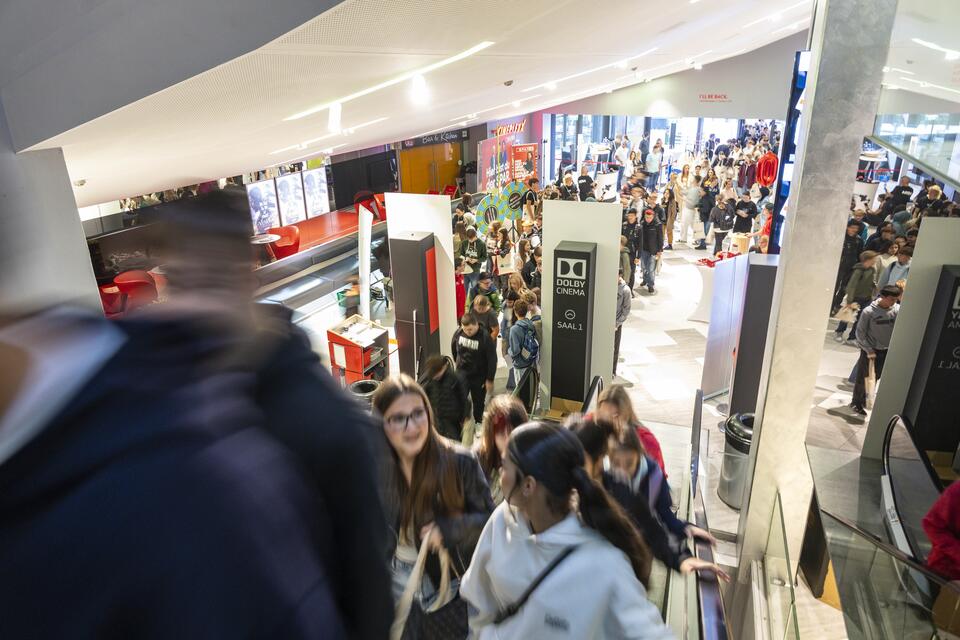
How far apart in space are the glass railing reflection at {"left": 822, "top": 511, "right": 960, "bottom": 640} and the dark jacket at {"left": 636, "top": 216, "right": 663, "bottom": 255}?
24.1 feet

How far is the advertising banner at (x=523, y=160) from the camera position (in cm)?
1679

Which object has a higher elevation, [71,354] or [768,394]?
[71,354]

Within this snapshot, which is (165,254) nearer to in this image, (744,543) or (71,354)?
(71,354)

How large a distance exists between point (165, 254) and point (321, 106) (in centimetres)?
358

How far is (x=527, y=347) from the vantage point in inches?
277

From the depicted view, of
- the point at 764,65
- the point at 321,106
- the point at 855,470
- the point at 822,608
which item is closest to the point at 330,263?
the point at 321,106

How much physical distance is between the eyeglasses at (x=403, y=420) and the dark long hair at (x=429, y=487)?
0.19 ft

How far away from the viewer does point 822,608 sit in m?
4.23

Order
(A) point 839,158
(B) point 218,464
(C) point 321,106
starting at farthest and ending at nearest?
1. (C) point 321,106
2. (A) point 839,158
3. (B) point 218,464

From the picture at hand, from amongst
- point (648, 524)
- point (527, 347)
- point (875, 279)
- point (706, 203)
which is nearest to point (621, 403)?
point (648, 524)

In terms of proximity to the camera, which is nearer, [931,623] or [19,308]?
[19,308]

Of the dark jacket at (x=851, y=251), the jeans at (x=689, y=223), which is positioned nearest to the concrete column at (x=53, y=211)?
the dark jacket at (x=851, y=251)

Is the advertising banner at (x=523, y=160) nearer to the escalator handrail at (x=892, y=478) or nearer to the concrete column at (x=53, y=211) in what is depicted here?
the escalator handrail at (x=892, y=478)

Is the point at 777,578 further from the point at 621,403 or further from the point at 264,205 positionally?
the point at 264,205
